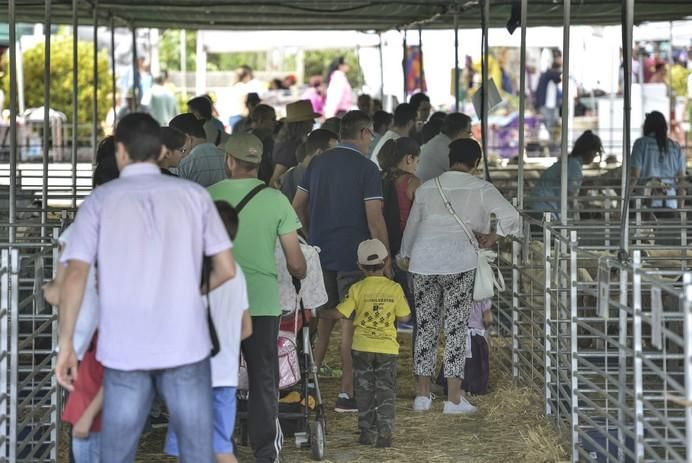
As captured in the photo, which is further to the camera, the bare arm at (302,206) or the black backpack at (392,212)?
the black backpack at (392,212)

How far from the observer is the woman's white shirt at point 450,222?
8.98 m

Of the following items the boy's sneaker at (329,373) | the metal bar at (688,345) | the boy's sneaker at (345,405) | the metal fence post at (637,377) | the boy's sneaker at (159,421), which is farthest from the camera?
the boy's sneaker at (329,373)

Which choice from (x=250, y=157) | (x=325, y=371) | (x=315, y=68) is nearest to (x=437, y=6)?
(x=325, y=371)

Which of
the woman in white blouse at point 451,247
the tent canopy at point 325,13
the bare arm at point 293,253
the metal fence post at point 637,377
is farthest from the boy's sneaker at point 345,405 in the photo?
the tent canopy at point 325,13

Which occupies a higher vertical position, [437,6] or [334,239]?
[437,6]

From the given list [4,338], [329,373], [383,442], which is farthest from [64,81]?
[4,338]

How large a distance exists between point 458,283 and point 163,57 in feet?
112

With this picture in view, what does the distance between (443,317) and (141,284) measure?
14.0ft

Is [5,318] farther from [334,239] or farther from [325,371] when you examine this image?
[325,371]

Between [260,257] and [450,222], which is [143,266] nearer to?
[260,257]

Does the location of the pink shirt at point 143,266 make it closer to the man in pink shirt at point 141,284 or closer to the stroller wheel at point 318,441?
the man in pink shirt at point 141,284

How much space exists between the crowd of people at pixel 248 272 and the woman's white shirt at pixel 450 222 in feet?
0.03

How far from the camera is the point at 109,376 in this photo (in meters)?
5.39

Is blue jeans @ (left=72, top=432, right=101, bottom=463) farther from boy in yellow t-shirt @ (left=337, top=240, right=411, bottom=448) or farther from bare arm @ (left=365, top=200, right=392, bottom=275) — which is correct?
bare arm @ (left=365, top=200, right=392, bottom=275)
